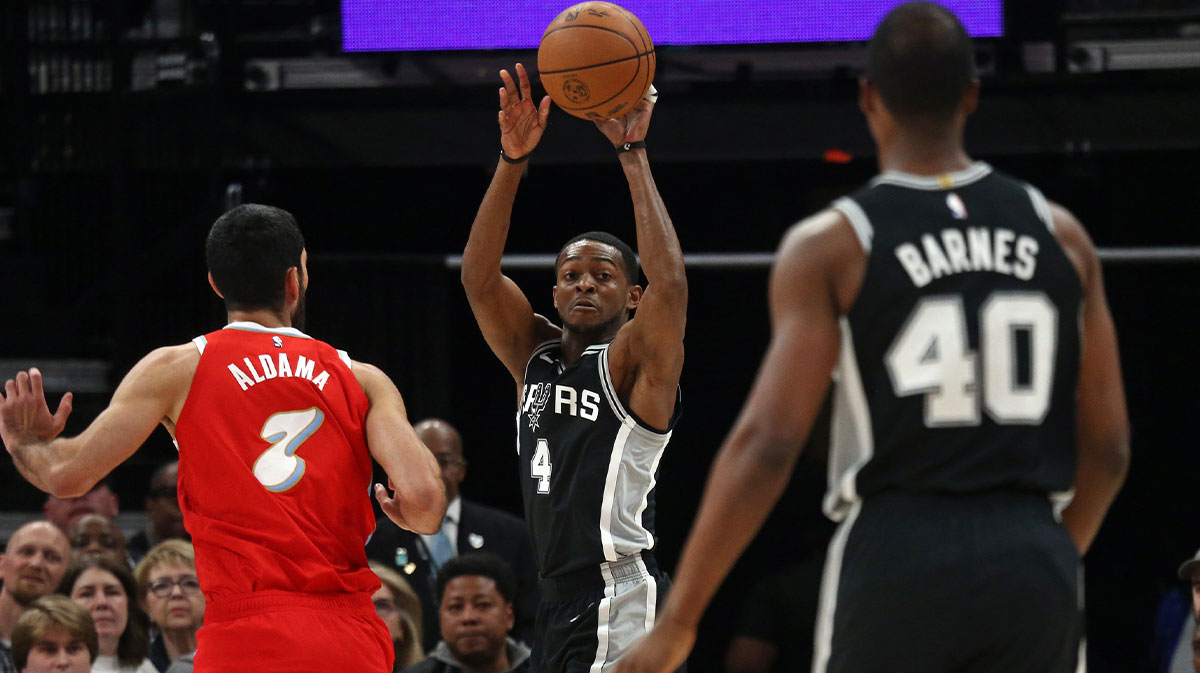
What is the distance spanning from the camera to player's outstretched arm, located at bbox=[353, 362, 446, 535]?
4.05 meters

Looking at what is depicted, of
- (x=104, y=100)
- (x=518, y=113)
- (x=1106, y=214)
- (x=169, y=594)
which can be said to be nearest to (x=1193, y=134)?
(x=1106, y=214)

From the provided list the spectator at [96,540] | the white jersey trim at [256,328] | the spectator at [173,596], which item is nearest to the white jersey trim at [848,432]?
the white jersey trim at [256,328]

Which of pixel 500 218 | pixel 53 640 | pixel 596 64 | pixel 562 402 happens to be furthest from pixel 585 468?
pixel 53 640

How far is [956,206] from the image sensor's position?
9.67 feet

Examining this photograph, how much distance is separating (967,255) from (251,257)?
2160 millimetres

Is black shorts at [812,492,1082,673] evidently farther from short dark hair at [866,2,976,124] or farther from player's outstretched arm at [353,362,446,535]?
player's outstretched arm at [353,362,446,535]

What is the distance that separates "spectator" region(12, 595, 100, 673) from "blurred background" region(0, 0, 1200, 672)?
2679 millimetres

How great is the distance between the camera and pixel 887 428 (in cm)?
287

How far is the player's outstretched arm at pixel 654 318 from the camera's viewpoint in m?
4.81

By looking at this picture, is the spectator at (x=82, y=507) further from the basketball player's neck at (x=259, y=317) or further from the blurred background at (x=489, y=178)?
the basketball player's neck at (x=259, y=317)

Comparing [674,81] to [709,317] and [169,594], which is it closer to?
[709,317]

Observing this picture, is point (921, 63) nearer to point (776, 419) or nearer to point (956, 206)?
point (956, 206)

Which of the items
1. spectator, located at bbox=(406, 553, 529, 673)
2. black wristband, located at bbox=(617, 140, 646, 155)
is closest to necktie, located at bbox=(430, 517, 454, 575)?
spectator, located at bbox=(406, 553, 529, 673)

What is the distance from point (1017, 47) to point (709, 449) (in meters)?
3.15
